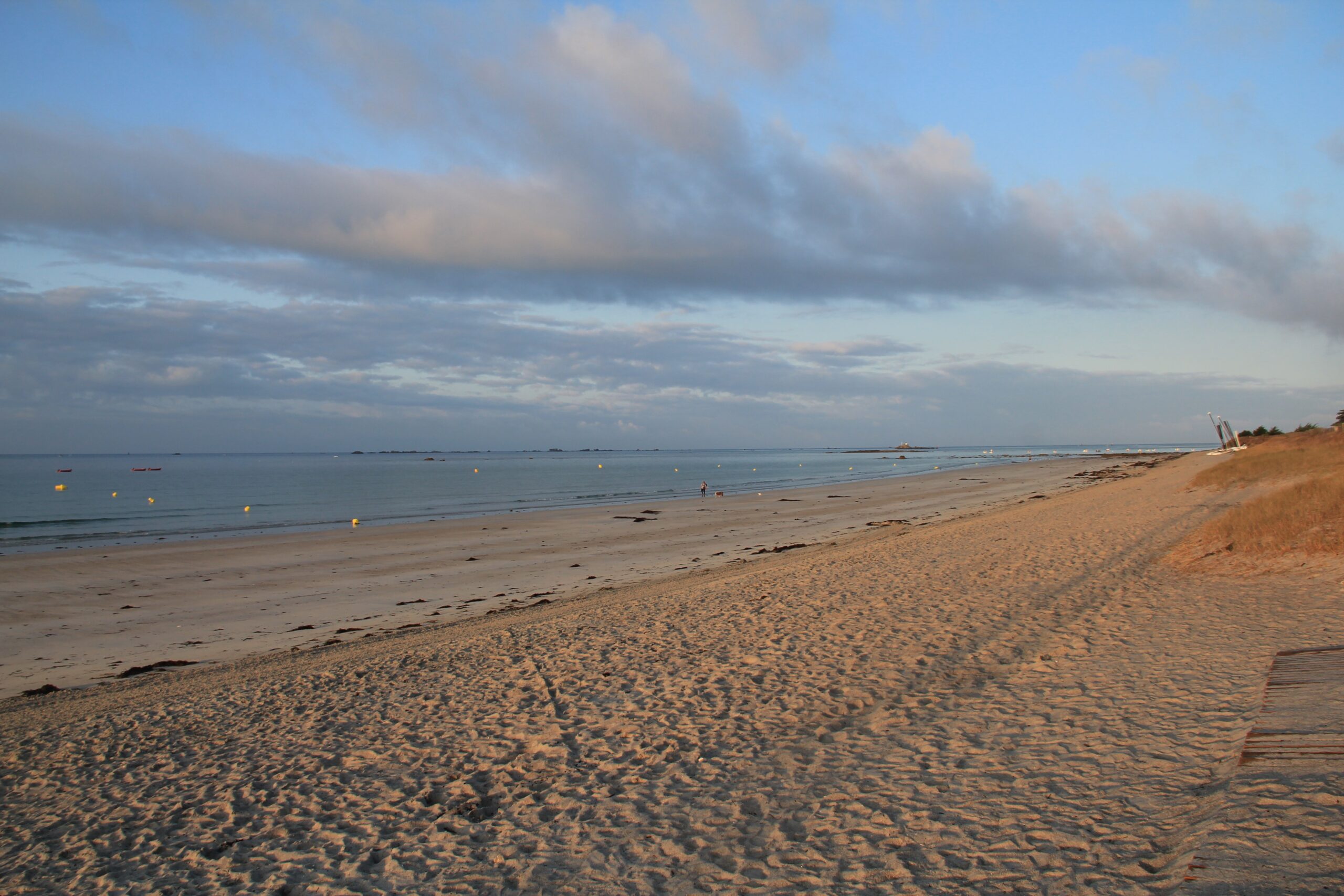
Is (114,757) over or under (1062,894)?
under

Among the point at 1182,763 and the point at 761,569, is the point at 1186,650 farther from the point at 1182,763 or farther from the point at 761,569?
the point at 761,569

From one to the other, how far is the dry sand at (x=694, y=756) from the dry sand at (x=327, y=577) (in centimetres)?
235

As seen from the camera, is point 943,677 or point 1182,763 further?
point 943,677

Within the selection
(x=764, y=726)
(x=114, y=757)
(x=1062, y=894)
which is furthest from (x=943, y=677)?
(x=114, y=757)

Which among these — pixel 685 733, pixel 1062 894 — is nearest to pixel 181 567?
pixel 685 733

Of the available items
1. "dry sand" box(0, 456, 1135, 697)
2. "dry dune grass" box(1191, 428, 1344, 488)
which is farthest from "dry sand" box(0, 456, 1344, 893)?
"dry dune grass" box(1191, 428, 1344, 488)

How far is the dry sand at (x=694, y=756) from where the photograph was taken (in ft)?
15.2

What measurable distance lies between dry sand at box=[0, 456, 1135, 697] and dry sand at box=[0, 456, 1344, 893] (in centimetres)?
235

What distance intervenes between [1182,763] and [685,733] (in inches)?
153

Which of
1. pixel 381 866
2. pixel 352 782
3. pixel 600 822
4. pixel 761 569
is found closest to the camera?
pixel 381 866

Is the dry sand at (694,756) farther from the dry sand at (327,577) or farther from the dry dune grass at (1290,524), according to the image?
the dry sand at (327,577)

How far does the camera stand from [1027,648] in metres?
8.95

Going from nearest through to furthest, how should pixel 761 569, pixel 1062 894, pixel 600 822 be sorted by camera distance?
pixel 1062 894, pixel 600 822, pixel 761 569

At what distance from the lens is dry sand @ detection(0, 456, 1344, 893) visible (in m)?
4.64
